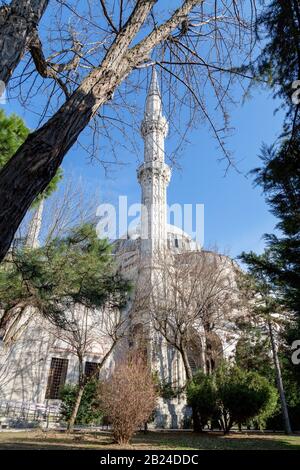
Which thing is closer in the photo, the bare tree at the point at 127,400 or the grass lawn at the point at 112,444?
the grass lawn at the point at 112,444

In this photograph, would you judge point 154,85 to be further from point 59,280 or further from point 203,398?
point 203,398

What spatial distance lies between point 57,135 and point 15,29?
85 cm

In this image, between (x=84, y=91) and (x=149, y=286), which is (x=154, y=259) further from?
(x=84, y=91)

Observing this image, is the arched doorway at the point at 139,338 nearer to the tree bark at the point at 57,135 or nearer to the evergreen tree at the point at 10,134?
the evergreen tree at the point at 10,134

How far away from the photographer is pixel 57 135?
2.27 m

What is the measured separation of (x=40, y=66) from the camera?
330cm

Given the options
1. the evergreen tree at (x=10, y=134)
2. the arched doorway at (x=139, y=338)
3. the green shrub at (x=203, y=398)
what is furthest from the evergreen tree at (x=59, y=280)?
the arched doorway at (x=139, y=338)

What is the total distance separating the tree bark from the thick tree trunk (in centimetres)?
41

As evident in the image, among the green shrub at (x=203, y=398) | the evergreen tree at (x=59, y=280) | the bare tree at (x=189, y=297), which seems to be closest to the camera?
the evergreen tree at (x=59, y=280)

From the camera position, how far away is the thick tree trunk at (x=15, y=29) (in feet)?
7.70

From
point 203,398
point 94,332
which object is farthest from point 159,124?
point 94,332

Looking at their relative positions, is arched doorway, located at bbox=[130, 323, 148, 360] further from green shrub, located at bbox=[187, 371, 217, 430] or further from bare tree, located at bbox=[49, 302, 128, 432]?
green shrub, located at bbox=[187, 371, 217, 430]

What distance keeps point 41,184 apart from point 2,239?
420 millimetres

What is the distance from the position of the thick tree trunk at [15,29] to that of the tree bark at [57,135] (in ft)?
1.35
